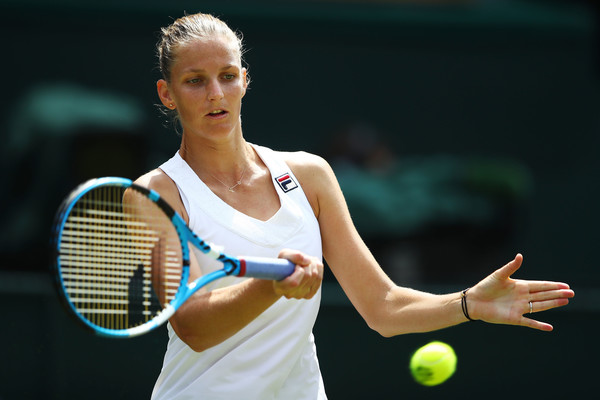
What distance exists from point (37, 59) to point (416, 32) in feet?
8.50

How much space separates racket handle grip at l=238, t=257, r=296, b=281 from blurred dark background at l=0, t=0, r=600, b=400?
10.6ft

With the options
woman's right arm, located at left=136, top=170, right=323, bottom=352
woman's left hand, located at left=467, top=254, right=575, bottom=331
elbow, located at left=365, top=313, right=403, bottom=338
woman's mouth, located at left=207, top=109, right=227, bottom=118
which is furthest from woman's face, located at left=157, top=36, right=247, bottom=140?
woman's left hand, located at left=467, top=254, right=575, bottom=331

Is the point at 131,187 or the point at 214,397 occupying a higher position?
the point at 131,187

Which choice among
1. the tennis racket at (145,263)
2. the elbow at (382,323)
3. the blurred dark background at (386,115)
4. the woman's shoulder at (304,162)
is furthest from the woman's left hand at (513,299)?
the blurred dark background at (386,115)

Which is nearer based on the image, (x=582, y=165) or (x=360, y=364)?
(x=360, y=364)

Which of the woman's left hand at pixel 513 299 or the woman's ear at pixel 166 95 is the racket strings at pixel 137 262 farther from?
the woman's left hand at pixel 513 299

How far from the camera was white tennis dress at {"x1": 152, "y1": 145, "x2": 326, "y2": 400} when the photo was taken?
8.77 feet

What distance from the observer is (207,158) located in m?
2.84

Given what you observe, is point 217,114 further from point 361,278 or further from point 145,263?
point 361,278

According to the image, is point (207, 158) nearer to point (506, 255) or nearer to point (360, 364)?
point (360, 364)

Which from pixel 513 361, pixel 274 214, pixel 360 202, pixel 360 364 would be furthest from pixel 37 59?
A: pixel 274 214

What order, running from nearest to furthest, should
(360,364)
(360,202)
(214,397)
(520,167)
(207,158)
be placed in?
(214,397) < (207,158) < (360,364) < (360,202) < (520,167)

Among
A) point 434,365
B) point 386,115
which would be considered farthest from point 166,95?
point 386,115

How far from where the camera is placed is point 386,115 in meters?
6.69
